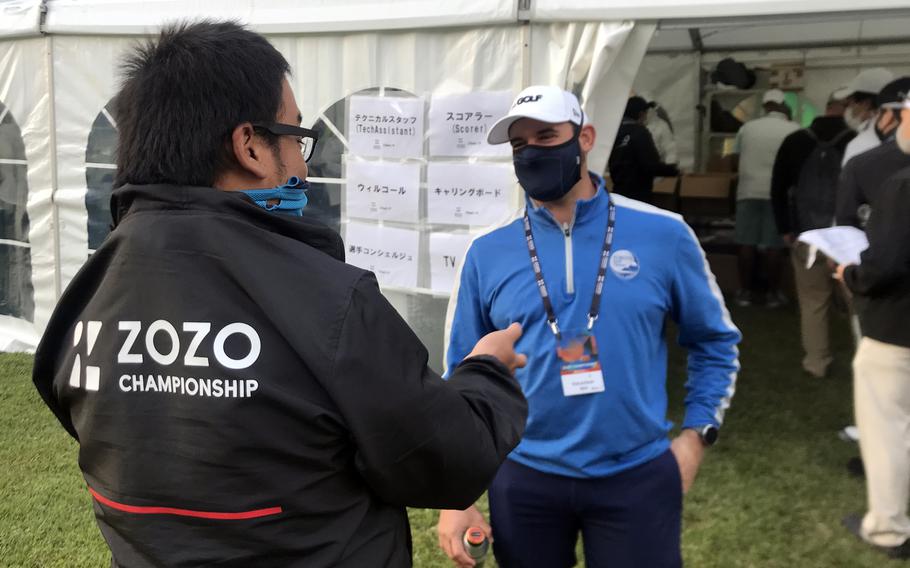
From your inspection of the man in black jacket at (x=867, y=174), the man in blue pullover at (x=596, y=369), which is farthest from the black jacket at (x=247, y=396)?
the man in black jacket at (x=867, y=174)

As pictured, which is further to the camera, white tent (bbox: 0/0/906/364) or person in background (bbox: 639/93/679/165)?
person in background (bbox: 639/93/679/165)

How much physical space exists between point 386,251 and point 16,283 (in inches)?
143

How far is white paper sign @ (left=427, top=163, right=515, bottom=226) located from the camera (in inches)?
182

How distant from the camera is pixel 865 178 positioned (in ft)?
13.3

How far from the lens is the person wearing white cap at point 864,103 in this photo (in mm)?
5453

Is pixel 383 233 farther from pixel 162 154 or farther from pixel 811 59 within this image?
pixel 811 59

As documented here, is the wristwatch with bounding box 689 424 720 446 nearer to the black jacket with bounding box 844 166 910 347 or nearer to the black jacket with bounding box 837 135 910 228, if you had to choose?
the black jacket with bounding box 844 166 910 347

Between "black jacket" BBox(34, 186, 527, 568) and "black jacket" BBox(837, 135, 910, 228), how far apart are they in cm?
355

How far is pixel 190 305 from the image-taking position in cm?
110

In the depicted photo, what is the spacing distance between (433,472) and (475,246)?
1.20 m

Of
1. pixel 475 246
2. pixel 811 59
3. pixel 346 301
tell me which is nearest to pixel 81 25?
pixel 475 246

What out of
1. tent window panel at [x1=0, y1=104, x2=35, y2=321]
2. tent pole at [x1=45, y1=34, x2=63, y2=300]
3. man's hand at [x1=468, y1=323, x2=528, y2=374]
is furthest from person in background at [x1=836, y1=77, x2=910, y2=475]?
tent window panel at [x1=0, y1=104, x2=35, y2=321]

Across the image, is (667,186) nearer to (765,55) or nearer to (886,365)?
(765,55)

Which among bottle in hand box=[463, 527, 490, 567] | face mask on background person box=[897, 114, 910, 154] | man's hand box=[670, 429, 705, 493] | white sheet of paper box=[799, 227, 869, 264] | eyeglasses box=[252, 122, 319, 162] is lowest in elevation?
bottle in hand box=[463, 527, 490, 567]
